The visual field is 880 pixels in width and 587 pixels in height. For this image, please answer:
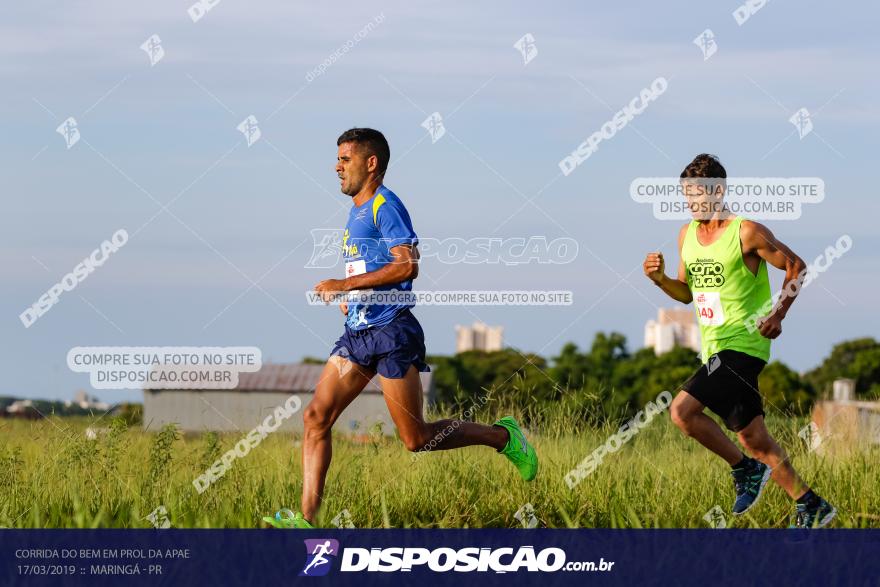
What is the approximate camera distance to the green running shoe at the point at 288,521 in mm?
6973

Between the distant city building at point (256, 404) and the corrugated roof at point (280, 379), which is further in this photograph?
the corrugated roof at point (280, 379)

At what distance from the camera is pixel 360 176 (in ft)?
23.8

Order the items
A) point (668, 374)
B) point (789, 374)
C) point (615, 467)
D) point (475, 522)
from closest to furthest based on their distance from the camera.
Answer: point (475, 522), point (615, 467), point (789, 374), point (668, 374)

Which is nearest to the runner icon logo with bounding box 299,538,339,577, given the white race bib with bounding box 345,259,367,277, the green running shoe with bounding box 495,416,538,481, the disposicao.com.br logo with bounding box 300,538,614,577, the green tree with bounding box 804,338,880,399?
the disposicao.com.br logo with bounding box 300,538,614,577

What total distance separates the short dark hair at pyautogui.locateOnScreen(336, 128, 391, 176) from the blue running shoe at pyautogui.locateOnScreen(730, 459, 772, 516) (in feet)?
9.81

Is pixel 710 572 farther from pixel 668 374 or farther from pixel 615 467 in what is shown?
pixel 668 374

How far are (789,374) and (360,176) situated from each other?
44.4m

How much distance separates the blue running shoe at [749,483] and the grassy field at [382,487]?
132 mm

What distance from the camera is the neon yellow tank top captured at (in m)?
7.30

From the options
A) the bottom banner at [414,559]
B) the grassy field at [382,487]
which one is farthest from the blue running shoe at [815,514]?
the bottom banner at [414,559]

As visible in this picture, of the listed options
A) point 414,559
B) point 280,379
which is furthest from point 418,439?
point 280,379

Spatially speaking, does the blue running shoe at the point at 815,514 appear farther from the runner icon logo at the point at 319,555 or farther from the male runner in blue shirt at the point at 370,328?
the runner icon logo at the point at 319,555

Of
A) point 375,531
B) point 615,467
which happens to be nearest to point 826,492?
point 615,467

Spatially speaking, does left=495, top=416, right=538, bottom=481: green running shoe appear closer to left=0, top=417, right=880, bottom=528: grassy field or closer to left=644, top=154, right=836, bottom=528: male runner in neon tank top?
left=0, top=417, right=880, bottom=528: grassy field
